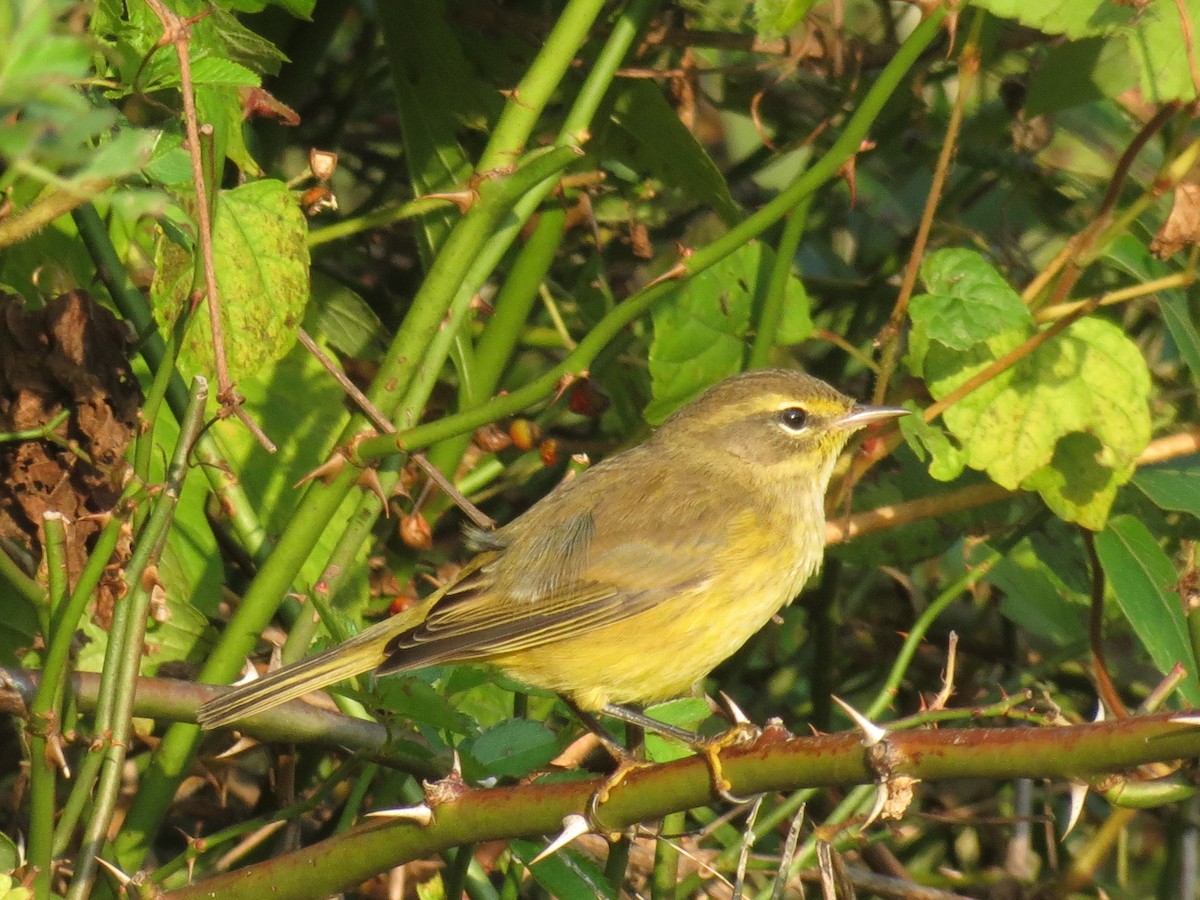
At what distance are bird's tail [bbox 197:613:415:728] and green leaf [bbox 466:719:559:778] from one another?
46 cm

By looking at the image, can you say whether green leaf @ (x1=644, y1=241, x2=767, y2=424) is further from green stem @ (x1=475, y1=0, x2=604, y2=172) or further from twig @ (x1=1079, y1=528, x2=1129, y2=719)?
twig @ (x1=1079, y1=528, x2=1129, y2=719)

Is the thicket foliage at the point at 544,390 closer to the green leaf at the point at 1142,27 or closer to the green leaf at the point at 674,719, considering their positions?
the green leaf at the point at 1142,27

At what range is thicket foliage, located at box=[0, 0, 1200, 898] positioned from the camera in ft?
9.46

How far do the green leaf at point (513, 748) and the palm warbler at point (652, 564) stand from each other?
1.08ft

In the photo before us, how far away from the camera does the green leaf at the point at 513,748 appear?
117 inches

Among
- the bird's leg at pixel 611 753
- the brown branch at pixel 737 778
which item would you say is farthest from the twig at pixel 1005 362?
the brown branch at pixel 737 778

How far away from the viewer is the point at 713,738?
3.08 metres

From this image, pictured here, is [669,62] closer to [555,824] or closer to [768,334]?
[768,334]

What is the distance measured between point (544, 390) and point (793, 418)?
4.25 feet

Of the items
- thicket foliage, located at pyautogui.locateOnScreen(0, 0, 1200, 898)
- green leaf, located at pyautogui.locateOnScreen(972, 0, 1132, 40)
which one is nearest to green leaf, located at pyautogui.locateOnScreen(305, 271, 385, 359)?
thicket foliage, located at pyautogui.locateOnScreen(0, 0, 1200, 898)

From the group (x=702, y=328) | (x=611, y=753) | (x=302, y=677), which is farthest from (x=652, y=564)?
(x=302, y=677)

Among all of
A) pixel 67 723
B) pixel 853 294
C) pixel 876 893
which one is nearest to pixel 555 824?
pixel 67 723

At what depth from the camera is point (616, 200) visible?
489 cm

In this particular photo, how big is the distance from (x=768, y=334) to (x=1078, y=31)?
3.72 feet
